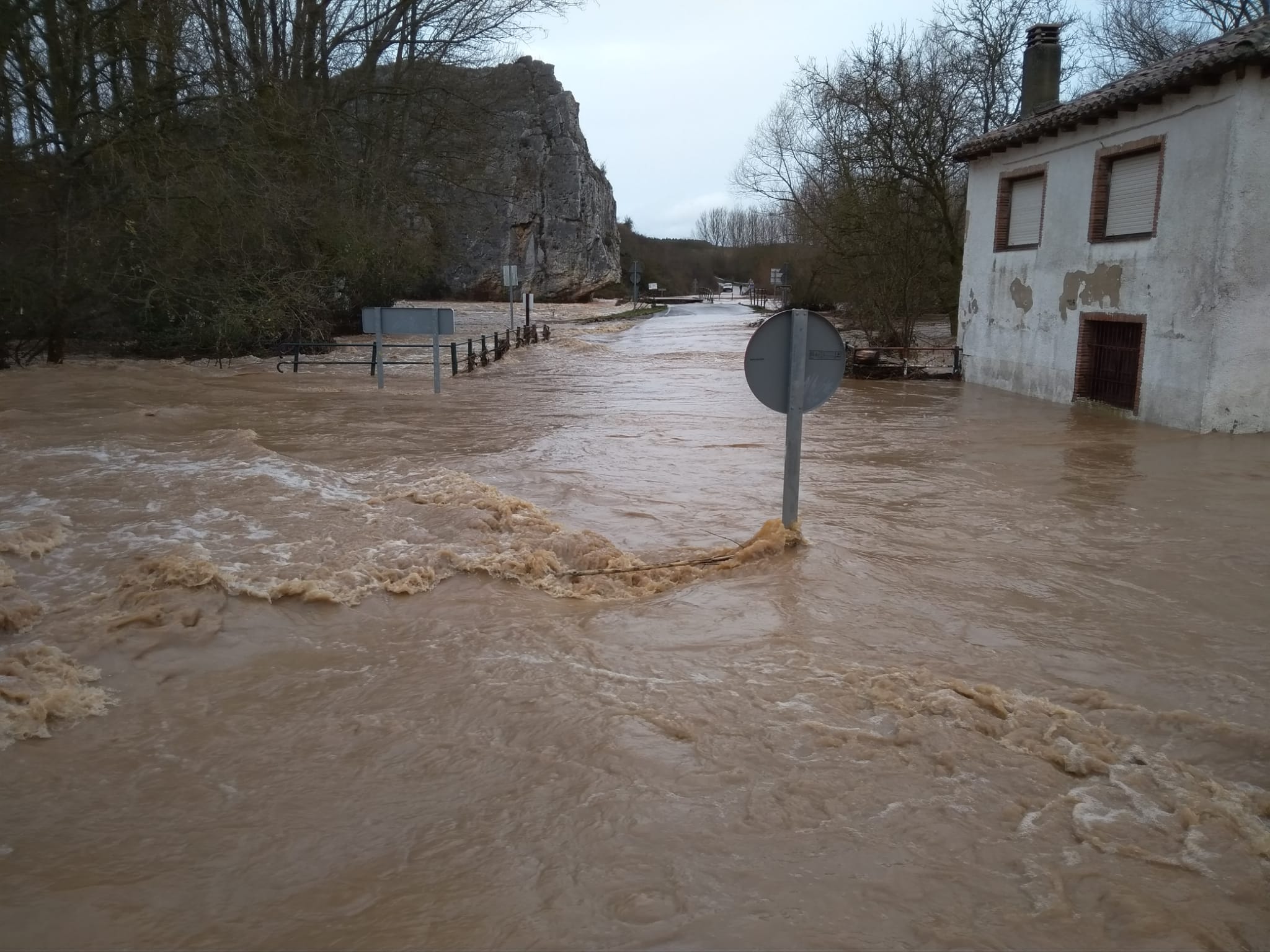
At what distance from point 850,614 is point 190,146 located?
1589 cm

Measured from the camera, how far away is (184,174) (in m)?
17.2

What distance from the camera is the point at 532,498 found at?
9508mm

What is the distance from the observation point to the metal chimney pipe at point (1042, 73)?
20.7 meters

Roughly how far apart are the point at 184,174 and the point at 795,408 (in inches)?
571

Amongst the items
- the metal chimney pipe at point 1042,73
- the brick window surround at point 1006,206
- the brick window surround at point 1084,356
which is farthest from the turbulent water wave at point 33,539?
the metal chimney pipe at point 1042,73

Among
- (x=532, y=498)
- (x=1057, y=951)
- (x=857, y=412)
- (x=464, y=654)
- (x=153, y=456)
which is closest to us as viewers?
(x=1057, y=951)

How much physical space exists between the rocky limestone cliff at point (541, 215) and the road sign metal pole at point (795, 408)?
43.9 meters

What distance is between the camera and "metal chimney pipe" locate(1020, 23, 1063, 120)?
2067 centimetres

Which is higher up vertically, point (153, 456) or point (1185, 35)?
point (1185, 35)

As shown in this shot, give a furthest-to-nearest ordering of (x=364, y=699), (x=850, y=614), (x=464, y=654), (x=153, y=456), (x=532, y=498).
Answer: (x=153, y=456) → (x=532, y=498) → (x=850, y=614) → (x=464, y=654) → (x=364, y=699)

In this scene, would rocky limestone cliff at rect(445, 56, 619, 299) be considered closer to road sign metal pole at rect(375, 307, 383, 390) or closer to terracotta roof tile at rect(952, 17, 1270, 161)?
road sign metal pole at rect(375, 307, 383, 390)

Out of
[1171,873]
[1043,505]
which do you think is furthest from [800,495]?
[1171,873]

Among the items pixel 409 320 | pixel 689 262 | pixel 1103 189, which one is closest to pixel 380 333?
pixel 409 320

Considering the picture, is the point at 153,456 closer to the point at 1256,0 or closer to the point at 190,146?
the point at 190,146
